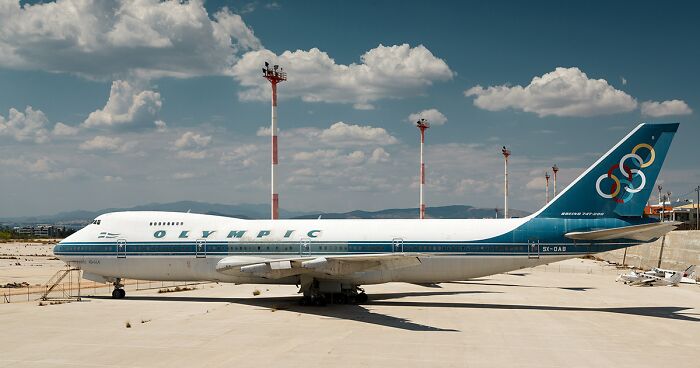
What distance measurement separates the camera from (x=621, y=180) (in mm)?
29828

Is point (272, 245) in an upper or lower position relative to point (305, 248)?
upper

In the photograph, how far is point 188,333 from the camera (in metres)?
22.1

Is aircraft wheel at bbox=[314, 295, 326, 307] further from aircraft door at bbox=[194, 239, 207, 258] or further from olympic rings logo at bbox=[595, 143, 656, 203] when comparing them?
olympic rings logo at bbox=[595, 143, 656, 203]

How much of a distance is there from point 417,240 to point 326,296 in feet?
19.6

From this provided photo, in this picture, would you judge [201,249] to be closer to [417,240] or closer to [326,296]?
[326,296]

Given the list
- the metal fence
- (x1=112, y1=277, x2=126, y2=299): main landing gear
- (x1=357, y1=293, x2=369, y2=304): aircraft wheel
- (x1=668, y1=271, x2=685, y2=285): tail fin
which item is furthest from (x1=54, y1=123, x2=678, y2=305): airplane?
(x1=668, y1=271, x2=685, y2=285): tail fin

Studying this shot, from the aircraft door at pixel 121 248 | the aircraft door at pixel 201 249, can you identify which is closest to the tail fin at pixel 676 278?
the aircraft door at pixel 201 249

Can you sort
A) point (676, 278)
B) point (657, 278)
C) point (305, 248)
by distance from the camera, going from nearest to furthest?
point (305, 248), point (676, 278), point (657, 278)

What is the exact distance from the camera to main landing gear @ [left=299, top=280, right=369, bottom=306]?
30062 mm

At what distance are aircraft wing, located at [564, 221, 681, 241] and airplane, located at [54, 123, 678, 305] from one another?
0.15ft

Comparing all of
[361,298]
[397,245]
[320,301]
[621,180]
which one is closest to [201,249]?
[320,301]

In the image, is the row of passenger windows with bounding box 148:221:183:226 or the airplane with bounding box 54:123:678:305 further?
the row of passenger windows with bounding box 148:221:183:226

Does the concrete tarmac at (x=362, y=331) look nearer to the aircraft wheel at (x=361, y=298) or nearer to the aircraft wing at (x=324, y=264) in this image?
the aircraft wheel at (x=361, y=298)

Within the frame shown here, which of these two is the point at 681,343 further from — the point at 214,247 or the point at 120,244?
the point at 120,244
